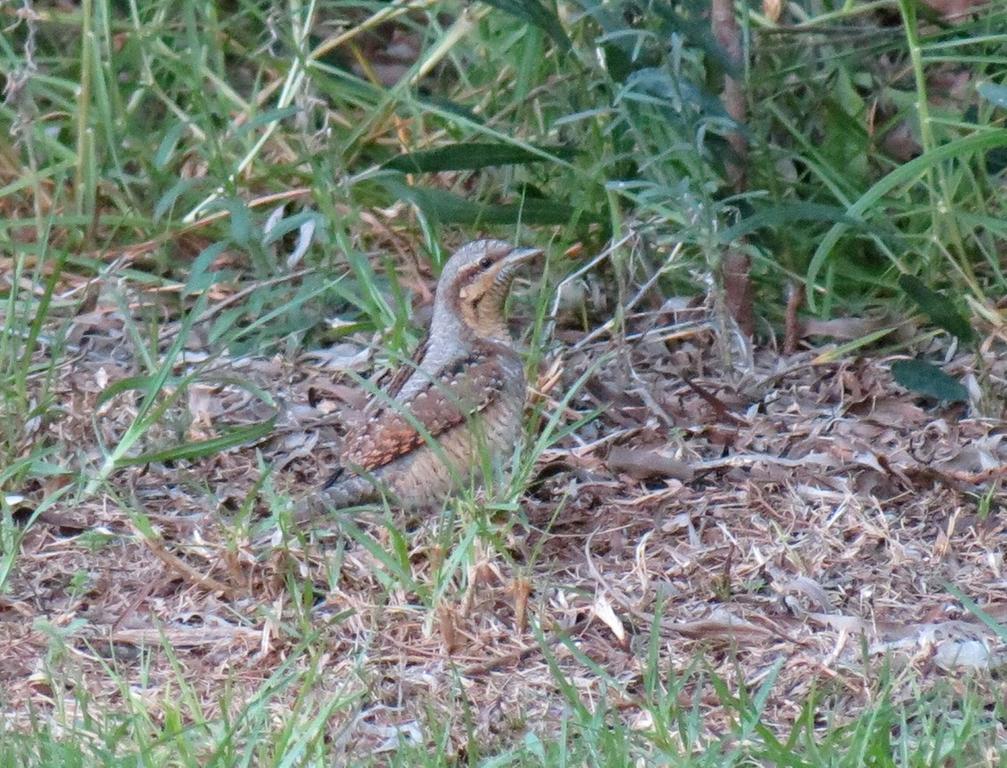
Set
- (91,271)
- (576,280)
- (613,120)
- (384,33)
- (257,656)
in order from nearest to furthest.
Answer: (257,656) → (613,120) → (576,280) → (91,271) → (384,33)

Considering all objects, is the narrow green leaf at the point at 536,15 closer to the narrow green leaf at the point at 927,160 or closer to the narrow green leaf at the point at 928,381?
the narrow green leaf at the point at 927,160

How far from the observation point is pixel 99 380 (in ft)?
19.4

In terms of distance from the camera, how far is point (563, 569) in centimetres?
470

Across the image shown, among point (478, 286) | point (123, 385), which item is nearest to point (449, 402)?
point (478, 286)

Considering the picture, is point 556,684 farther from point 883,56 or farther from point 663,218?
point 883,56

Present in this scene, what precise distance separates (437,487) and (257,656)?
1.00 meters

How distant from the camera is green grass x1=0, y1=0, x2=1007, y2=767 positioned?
12.5ft

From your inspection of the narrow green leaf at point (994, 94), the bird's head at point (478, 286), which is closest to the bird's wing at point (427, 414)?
the bird's head at point (478, 286)

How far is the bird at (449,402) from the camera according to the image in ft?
16.4

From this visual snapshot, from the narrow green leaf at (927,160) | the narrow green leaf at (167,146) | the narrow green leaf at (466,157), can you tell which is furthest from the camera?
the narrow green leaf at (167,146)

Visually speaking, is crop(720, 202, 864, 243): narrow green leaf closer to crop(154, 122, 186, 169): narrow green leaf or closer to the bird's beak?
the bird's beak

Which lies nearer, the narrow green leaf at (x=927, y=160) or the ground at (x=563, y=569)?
the ground at (x=563, y=569)

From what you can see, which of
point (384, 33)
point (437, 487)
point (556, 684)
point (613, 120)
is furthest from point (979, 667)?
point (384, 33)

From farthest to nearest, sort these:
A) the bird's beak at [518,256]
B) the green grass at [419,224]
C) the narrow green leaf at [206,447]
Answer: the bird's beak at [518,256] < the narrow green leaf at [206,447] < the green grass at [419,224]
